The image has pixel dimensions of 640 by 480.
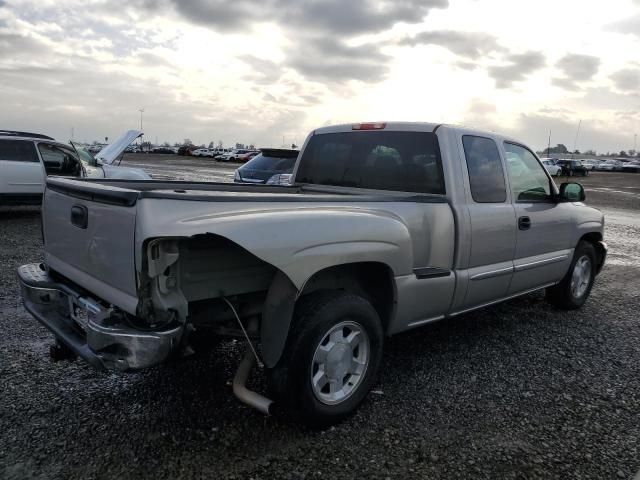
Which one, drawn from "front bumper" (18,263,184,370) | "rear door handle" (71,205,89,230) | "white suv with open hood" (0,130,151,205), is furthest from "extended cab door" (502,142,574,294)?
"white suv with open hood" (0,130,151,205)

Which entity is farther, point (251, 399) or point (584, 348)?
point (584, 348)

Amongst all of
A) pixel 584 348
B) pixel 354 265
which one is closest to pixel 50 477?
pixel 354 265

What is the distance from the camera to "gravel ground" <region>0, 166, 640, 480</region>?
2957 millimetres

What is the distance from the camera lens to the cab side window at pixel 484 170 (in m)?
4.38

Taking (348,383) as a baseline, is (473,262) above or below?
above

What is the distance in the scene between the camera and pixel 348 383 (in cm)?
343

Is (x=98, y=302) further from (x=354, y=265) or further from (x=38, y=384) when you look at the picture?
(x=354, y=265)

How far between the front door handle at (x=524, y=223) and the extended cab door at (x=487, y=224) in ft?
0.34

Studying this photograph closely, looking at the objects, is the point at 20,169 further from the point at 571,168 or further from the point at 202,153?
the point at 202,153

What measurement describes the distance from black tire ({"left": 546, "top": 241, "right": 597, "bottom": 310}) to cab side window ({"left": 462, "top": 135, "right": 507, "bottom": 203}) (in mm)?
1802

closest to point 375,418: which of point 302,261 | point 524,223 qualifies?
point 302,261

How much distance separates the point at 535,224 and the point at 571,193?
0.72 metres

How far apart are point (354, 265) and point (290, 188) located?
1.74m

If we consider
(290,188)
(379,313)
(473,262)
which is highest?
(290,188)
